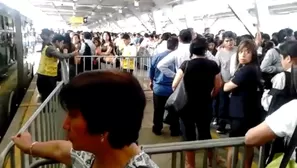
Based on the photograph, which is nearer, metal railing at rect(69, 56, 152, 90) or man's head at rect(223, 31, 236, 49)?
man's head at rect(223, 31, 236, 49)

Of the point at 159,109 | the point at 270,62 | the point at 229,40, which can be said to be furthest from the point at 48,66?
the point at 270,62

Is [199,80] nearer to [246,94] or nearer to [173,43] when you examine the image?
[246,94]

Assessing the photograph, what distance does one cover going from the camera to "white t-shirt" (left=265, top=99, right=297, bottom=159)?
2016 mm

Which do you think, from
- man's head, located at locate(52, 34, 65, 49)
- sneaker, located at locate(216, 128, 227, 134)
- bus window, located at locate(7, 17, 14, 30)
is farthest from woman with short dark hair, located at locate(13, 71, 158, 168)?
bus window, located at locate(7, 17, 14, 30)

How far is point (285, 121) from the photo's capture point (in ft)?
6.70

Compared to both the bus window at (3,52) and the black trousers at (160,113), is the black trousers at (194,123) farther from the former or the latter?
the bus window at (3,52)

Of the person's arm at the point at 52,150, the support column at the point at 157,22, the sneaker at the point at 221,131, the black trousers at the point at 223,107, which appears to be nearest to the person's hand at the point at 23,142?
the person's arm at the point at 52,150

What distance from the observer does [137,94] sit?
4.63ft

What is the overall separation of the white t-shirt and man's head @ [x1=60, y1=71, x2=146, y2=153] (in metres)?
0.98

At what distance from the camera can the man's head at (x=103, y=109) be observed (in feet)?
4.43

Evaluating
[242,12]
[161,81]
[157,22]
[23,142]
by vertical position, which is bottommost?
[161,81]

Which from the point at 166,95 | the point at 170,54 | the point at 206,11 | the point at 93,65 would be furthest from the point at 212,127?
the point at 206,11

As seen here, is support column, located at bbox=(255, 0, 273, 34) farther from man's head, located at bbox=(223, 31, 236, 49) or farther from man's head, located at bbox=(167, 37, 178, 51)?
man's head, located at bbox=(167, 37, 178, 51)

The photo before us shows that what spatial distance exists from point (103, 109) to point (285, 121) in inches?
46.5
